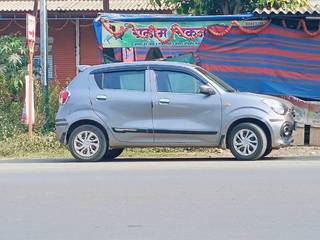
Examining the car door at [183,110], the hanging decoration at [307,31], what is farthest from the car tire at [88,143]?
the hanging decoration at [307,31]

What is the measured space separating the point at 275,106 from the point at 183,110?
5.02 ft

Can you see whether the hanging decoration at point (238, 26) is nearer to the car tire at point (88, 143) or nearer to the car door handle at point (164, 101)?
the car door handle at point (164, 101)

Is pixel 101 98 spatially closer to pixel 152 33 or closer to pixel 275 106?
pixel 275 106

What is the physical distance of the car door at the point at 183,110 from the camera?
12852 millimetres

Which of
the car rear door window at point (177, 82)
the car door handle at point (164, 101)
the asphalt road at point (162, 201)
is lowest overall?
the asphalt road at point (162, 201)

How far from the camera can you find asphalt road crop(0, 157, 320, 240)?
7.26 m

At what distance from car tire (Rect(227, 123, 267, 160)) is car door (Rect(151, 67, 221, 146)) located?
29 centimetres

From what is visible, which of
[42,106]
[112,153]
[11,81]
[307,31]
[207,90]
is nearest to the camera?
[207,90]

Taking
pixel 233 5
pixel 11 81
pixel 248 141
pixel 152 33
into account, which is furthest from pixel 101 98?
pixel 233 5

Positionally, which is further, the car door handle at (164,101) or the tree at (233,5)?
the tree at (233,5)

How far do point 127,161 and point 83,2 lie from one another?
10.1 meters

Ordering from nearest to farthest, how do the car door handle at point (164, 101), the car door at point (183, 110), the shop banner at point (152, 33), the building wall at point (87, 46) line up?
the car door at point (183, 110) < the car door handle at point (164, 101) < the shop banner at point (152, 33) < the building wall at point (87, 46)

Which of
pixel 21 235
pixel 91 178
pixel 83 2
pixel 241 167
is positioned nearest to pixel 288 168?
pixel 241 167

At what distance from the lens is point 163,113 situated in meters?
13.0
